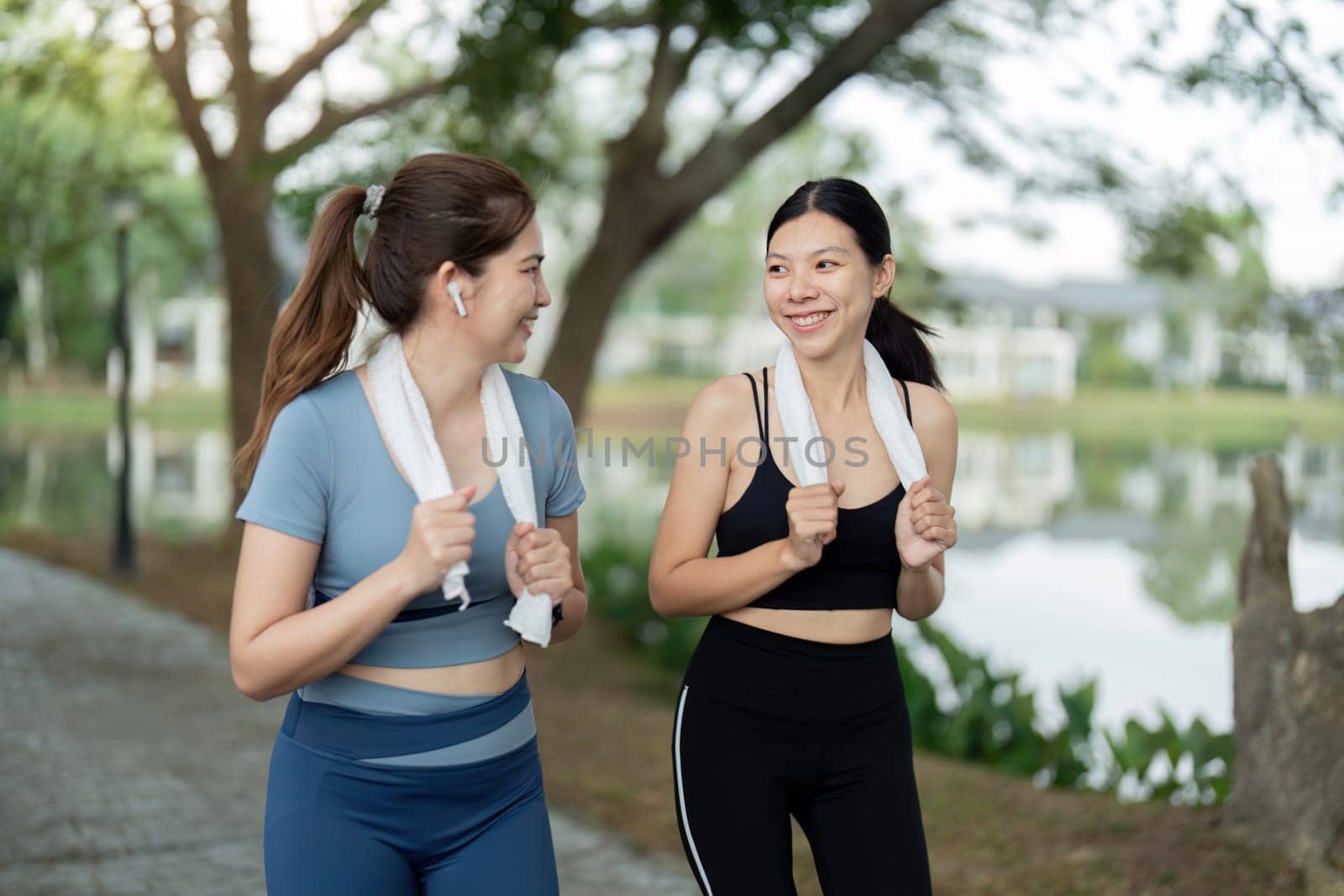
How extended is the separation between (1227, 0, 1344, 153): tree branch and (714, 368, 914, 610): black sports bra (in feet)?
12.1

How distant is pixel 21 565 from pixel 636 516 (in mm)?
6299

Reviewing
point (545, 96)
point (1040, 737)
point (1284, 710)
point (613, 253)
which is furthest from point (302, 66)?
point (1284, 710)

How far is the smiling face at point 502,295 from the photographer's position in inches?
78.5

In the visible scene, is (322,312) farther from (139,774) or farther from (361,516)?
(139,774)

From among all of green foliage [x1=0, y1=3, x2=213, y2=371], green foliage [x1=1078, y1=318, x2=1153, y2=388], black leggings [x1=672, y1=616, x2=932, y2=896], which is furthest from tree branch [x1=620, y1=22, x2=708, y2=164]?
green foliage [x1=1078, y1=318, x2=1153, y2=388]

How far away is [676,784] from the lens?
2.46 meters

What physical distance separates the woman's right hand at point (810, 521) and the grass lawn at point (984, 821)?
101 inches

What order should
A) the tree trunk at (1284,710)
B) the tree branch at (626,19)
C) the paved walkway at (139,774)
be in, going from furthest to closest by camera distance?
the tree branch at (626,19) < the paved walkway at (139,774) < the tree trunk at (1284,710)

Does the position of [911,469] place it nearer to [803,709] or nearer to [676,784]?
[803,709]

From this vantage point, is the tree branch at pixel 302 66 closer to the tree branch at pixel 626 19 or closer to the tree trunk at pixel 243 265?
the tree trunk at pixel 243 265

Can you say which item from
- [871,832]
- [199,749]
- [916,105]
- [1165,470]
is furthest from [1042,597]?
[1165,470]

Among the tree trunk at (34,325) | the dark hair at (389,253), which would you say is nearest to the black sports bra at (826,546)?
the dark hair at (389,253)

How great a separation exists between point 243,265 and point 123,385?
2.09 meters

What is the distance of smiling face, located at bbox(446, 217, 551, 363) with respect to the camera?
1.99 meters
